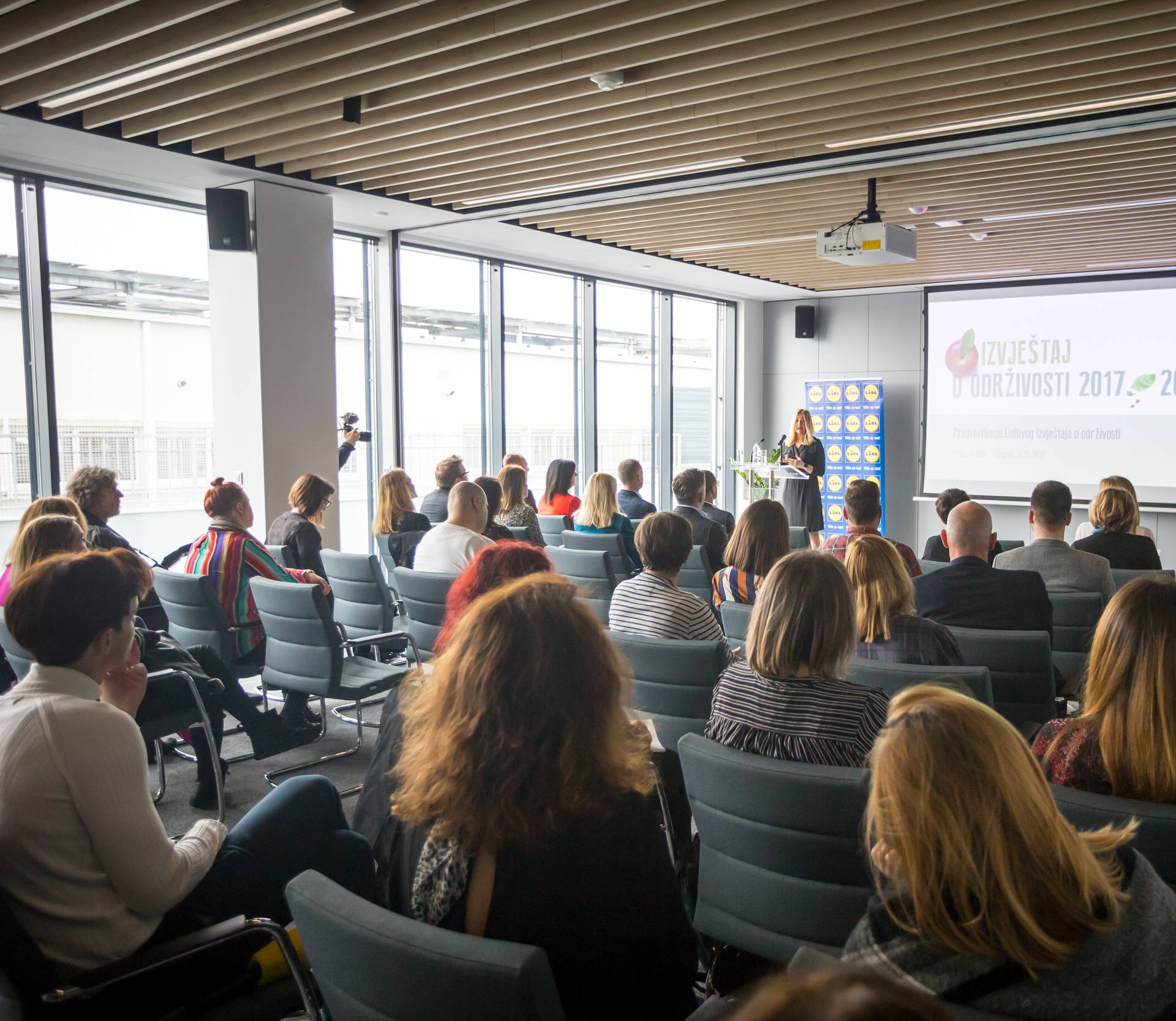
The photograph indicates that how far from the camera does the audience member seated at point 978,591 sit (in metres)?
3.68

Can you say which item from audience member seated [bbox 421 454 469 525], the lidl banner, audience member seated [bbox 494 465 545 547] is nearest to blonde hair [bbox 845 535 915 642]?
audience member seated [bbox 494 465 545 547]

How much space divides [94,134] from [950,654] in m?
5.17

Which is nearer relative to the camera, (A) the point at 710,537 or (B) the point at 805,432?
(A) the point at 710,537

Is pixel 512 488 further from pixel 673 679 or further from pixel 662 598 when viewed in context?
pixel 673 679

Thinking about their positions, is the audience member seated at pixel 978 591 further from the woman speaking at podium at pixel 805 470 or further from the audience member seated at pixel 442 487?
the woman speaking at podium at pixel 805 470

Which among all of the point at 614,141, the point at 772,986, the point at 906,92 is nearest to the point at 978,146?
the point at 906,92

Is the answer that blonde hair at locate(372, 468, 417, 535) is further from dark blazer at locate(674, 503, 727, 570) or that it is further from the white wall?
the white wall

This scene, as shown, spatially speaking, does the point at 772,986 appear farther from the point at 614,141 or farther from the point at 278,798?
the point at 614,141

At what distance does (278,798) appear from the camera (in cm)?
232

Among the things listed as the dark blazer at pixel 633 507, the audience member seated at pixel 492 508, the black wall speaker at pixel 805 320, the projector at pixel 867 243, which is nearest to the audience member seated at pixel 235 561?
the audience member seated at pixel 492 508

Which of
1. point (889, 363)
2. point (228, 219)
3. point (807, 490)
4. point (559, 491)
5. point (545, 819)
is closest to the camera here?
point (545, 819)

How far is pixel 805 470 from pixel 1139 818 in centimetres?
911

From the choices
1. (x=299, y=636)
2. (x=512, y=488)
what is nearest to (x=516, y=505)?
(x=512, y=488)

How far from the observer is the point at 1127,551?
5.06 metres
